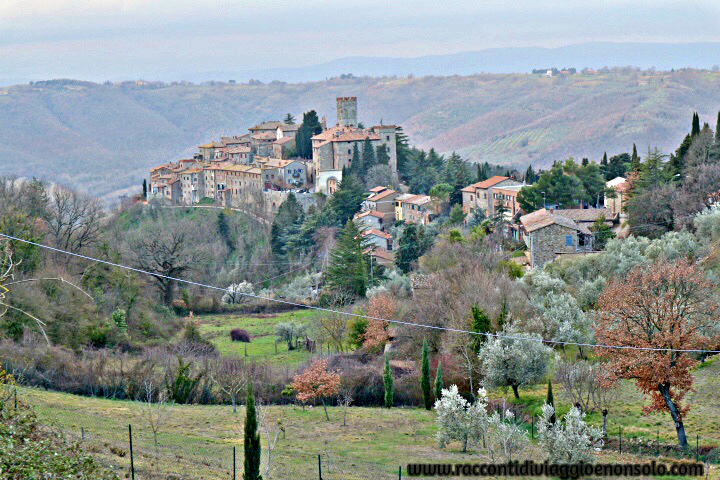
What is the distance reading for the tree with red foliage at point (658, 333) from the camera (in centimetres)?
1730

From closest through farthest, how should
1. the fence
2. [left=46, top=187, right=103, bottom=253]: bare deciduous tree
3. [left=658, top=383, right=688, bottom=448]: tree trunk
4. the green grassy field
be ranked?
the fence < the green grassy field < [left=658, top=383, right=688, bottom=448]: tree trunk < [left=46, top=187, right=103, bottom=253]: bare deciduous tree

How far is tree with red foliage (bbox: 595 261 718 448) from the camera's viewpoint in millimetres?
17297

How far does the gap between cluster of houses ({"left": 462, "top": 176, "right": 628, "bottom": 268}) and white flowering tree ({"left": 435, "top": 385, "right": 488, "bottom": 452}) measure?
19812 mm

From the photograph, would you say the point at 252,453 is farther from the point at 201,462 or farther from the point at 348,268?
the point at 348,268

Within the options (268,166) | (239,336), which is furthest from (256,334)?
(268,166)

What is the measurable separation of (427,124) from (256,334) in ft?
501

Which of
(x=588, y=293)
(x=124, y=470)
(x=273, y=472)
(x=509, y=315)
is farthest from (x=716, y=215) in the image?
(x=124, y=470)

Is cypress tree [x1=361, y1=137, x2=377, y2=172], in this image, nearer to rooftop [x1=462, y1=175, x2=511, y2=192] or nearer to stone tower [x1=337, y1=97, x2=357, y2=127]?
stone tower [x1=337, y1=97, x2=357, y2=127]

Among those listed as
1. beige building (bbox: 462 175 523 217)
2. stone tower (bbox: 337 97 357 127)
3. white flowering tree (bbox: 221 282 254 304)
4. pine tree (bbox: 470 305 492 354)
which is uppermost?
stone tower (bbox: 337 97 357 127)

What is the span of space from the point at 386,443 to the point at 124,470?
698 cm

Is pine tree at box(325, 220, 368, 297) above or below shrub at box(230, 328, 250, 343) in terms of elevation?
above

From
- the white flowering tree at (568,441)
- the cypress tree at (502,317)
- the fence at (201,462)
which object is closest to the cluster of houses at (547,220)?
the cypress tree at (502,317)

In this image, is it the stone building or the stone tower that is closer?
the stone building

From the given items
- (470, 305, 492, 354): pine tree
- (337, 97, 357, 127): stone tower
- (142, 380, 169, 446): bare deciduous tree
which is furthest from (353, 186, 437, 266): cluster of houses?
(142, 380, 169, 446): bare deciduous tree
